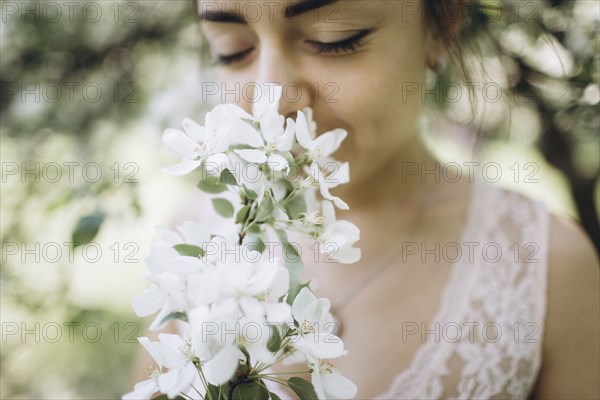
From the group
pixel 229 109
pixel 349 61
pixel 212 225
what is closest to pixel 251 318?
pixel 229 109

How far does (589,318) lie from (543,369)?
0.15m


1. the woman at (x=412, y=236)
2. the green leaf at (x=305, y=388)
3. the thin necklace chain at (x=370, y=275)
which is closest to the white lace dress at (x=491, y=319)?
the woman at (x=412, y=236)

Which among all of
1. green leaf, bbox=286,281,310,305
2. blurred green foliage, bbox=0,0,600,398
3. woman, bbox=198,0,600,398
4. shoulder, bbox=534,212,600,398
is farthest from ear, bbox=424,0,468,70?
green leaf, bbox=286,281,310,305

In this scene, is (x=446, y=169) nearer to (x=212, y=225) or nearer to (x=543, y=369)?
(x=543, y=369)

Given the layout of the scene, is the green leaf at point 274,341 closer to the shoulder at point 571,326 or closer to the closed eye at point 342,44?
the closed eye at point 342,44

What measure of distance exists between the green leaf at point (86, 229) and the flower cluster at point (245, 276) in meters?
0.47

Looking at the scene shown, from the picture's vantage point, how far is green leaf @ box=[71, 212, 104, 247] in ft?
3.84

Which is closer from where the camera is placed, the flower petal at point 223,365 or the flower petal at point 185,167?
the flower petal at point 223,365

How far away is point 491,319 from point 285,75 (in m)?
0.70

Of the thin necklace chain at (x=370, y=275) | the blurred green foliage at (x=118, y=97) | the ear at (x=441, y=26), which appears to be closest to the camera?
the ear at (x=441, y=26)

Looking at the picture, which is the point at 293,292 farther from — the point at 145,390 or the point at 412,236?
the point at 412,236

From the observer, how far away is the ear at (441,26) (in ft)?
4.01

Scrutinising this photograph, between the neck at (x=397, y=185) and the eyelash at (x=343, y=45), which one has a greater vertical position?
the eyelash at (x=343, y=45)

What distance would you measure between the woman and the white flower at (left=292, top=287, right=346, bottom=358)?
17.1 inches
